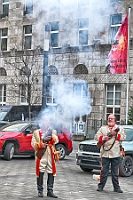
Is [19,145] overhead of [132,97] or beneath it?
beneath

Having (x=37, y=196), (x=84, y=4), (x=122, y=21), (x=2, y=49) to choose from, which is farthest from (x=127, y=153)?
(x=2, y=49)

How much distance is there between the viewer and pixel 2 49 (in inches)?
1336

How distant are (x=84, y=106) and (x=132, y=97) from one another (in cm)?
597

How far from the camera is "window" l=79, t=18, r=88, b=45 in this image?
2421 cm

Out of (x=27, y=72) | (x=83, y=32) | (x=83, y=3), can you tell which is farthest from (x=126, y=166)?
(x=27, y=72)

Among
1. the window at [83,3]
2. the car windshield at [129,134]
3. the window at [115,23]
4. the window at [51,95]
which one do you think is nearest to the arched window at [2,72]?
the window at [51,95]

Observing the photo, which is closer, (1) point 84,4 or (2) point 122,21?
(1) point 84,4

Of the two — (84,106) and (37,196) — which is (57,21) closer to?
(84,106)

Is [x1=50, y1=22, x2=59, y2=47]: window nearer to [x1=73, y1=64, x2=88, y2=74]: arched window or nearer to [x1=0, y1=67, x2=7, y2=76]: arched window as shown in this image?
[x1=73, y1=64, x2=88, y2=74]: arched window

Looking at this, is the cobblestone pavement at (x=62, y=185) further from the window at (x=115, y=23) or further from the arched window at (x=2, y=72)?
the arched window at (x=2, y=72)

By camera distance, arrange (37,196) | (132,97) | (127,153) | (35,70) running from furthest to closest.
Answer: (35,70) → (132,97) → (127,153) → (37,196)

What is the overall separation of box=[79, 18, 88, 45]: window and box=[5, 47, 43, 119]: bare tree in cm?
565

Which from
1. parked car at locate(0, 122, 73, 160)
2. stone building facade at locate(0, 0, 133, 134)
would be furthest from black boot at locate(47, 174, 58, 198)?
stone building facade at locate(0, 0, 133, 134)

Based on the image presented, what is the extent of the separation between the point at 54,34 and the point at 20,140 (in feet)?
26.6
